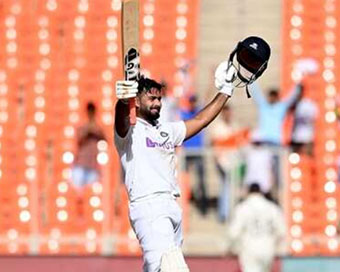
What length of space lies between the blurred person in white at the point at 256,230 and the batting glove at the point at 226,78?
14.4 ft

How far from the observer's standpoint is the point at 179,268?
24.2 feet

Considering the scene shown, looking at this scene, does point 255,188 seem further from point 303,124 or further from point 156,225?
point 156,225

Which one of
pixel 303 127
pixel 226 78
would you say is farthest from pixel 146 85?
pixel 303 127

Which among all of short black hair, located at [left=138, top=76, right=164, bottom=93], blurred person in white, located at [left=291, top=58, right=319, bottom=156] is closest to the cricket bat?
short black hair, located at [left=138, top=76, right=164, bottom=93]

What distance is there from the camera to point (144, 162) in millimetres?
7715

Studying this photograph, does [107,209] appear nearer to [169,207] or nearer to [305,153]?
[305,153]

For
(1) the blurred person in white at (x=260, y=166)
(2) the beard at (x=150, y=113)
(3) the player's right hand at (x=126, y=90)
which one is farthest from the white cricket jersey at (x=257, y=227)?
(3) the player's right hand at (x=126, y=90)

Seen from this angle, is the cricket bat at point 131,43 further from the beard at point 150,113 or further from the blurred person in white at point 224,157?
the blurred person in white at point 224,157

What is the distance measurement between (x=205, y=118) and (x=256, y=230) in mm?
4604

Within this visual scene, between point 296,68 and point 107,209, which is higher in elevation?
point 296,68

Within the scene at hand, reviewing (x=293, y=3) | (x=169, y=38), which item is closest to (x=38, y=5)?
(x=169, y=38)

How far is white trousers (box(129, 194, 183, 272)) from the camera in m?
7.60

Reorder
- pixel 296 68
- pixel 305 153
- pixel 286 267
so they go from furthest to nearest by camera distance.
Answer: pixel 296 68, pixel 305 153, pixel 286 267

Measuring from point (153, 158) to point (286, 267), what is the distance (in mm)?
5727
